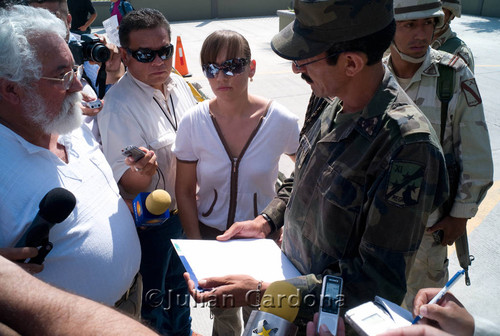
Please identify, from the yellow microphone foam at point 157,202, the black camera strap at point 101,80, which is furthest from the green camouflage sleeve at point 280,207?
the black camera strap at point 101,80

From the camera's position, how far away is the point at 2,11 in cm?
204

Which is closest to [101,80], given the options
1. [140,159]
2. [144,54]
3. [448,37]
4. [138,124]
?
[144,54]

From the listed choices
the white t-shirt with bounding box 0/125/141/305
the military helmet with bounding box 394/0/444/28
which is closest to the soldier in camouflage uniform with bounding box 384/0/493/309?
the military helmet with bounding box 394/0/444/28

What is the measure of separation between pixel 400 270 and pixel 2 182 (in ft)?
5.41

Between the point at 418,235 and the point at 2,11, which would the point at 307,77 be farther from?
the point at 2,11

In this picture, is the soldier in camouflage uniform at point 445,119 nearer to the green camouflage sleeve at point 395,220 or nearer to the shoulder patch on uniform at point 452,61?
the shoulder patch on uniform at point 452,61

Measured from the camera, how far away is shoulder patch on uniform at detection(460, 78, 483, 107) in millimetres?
2461

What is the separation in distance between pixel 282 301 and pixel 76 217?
1.09 metres

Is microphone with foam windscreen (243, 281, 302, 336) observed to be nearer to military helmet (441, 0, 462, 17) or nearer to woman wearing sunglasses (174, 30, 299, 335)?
woman wearing sunglasses (174, 30, 299, 335)

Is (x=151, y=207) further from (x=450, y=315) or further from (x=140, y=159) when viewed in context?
(x=450, y=315)

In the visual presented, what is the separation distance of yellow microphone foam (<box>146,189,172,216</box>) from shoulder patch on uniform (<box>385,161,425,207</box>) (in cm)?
125

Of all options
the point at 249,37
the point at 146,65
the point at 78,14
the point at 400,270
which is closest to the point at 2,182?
the point at 146,65

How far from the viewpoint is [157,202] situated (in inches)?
89.0

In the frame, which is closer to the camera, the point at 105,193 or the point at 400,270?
the point at 400,270
